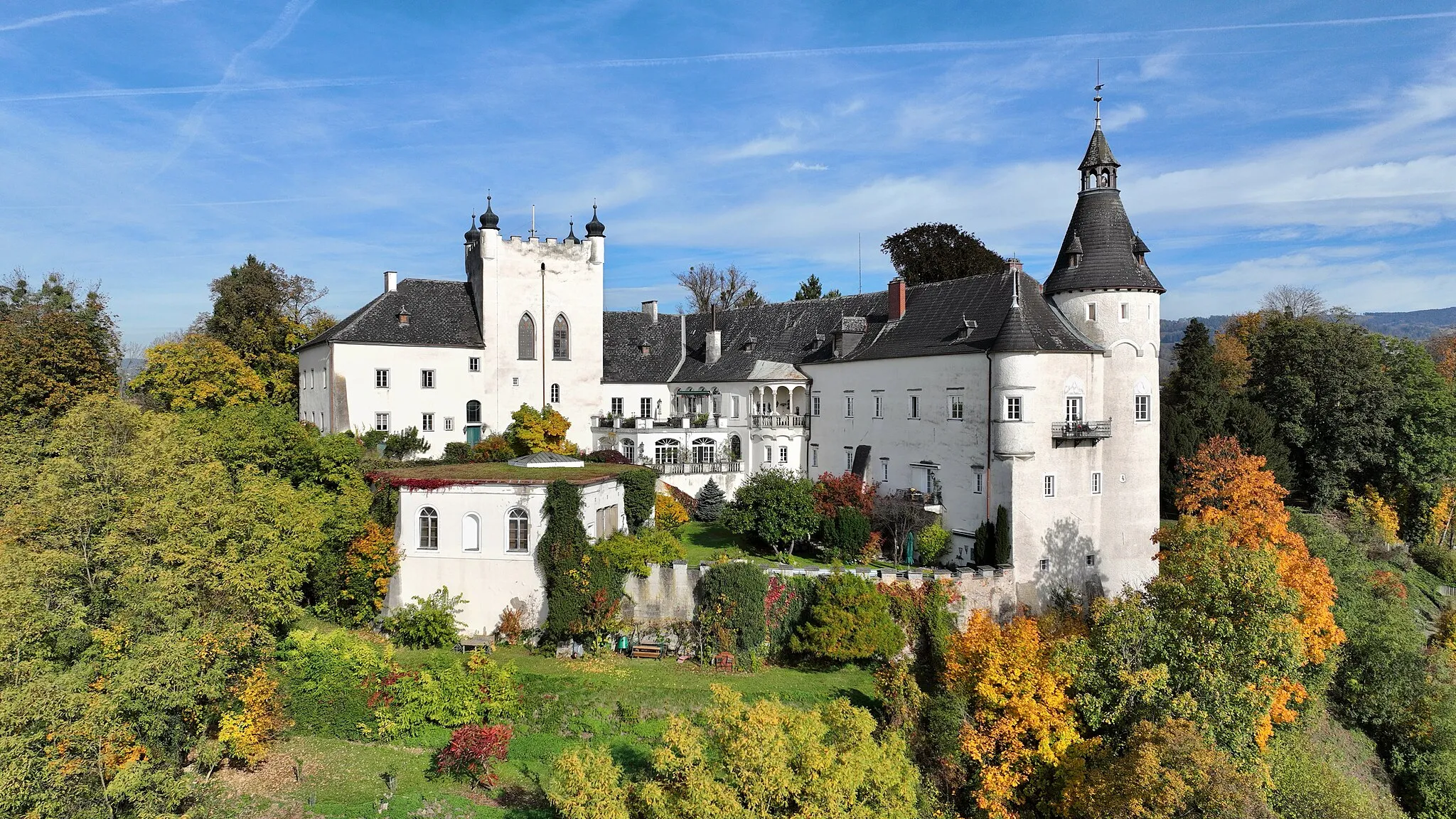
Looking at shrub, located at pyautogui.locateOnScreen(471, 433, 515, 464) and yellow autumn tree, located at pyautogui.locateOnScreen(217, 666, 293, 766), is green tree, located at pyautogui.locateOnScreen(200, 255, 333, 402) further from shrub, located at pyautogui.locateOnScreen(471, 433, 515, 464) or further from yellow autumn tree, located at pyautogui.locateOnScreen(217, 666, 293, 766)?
yellow autumn tree, located at pyautogui.locateOnScreen(217, 666, 293, 766)

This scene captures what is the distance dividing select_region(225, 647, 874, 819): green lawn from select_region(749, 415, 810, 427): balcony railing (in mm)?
16232

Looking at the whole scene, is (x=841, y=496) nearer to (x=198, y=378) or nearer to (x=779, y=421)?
(x=779, y=421)

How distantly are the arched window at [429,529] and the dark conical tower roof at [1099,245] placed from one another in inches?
943

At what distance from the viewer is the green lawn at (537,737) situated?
20.8 m

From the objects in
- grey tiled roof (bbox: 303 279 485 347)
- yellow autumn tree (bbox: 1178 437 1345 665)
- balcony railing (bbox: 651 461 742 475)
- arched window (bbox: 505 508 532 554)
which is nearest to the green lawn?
arched window (bbox: 505 508 532 554)

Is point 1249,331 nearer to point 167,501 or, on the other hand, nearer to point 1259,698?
point 1259,698

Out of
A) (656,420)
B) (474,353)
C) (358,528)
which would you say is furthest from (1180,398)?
(358,528)

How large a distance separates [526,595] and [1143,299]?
2443 centimetres

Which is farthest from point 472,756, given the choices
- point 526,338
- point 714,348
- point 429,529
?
point 714,348

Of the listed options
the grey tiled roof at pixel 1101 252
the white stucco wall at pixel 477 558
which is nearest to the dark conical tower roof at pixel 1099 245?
the grey tiled roof at pixel 1101 252

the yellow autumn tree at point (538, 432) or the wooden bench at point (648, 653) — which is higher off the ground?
the yellow autumn tree at point (538, 432)

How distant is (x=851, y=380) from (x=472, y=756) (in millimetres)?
23632

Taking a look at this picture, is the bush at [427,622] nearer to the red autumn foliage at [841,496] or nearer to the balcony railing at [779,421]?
the red autumn foliage at [841,496]

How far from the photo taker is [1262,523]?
2959 cm
